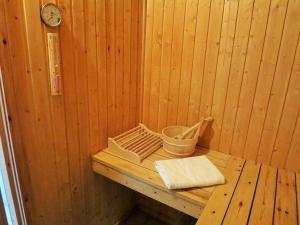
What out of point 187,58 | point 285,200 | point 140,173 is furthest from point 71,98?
point 285,200

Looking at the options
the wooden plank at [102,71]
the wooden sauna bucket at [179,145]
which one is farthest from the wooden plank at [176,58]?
the wooden plank at [102,71]

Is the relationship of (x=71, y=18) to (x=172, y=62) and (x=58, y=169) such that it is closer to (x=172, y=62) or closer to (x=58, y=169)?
(x=172, y=62)

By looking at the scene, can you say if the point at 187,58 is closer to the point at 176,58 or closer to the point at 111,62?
the point at 176,58

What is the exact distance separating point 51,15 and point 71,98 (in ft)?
1.46

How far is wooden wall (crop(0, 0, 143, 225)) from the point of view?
101 cm

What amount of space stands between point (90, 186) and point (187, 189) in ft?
2.44

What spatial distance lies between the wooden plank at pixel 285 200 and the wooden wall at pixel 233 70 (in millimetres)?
95

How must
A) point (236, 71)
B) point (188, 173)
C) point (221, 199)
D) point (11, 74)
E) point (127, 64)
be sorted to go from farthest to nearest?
point (127, 64) → point (236, 71) → point (188, 173) → point (221, 199) → point (11, 74)

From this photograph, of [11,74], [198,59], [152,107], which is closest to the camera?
[11,74]

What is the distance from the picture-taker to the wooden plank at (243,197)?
1003mm

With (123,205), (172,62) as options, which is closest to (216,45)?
(172,62)

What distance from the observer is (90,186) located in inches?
61.7

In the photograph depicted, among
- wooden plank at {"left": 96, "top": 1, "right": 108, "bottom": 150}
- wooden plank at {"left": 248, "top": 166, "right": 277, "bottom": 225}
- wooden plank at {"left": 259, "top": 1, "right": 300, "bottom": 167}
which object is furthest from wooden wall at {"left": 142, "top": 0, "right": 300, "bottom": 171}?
wooden plank at {"left": 96, "top": 1, "right": 108, "bottom": 150}

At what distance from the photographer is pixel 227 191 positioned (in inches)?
46.4
